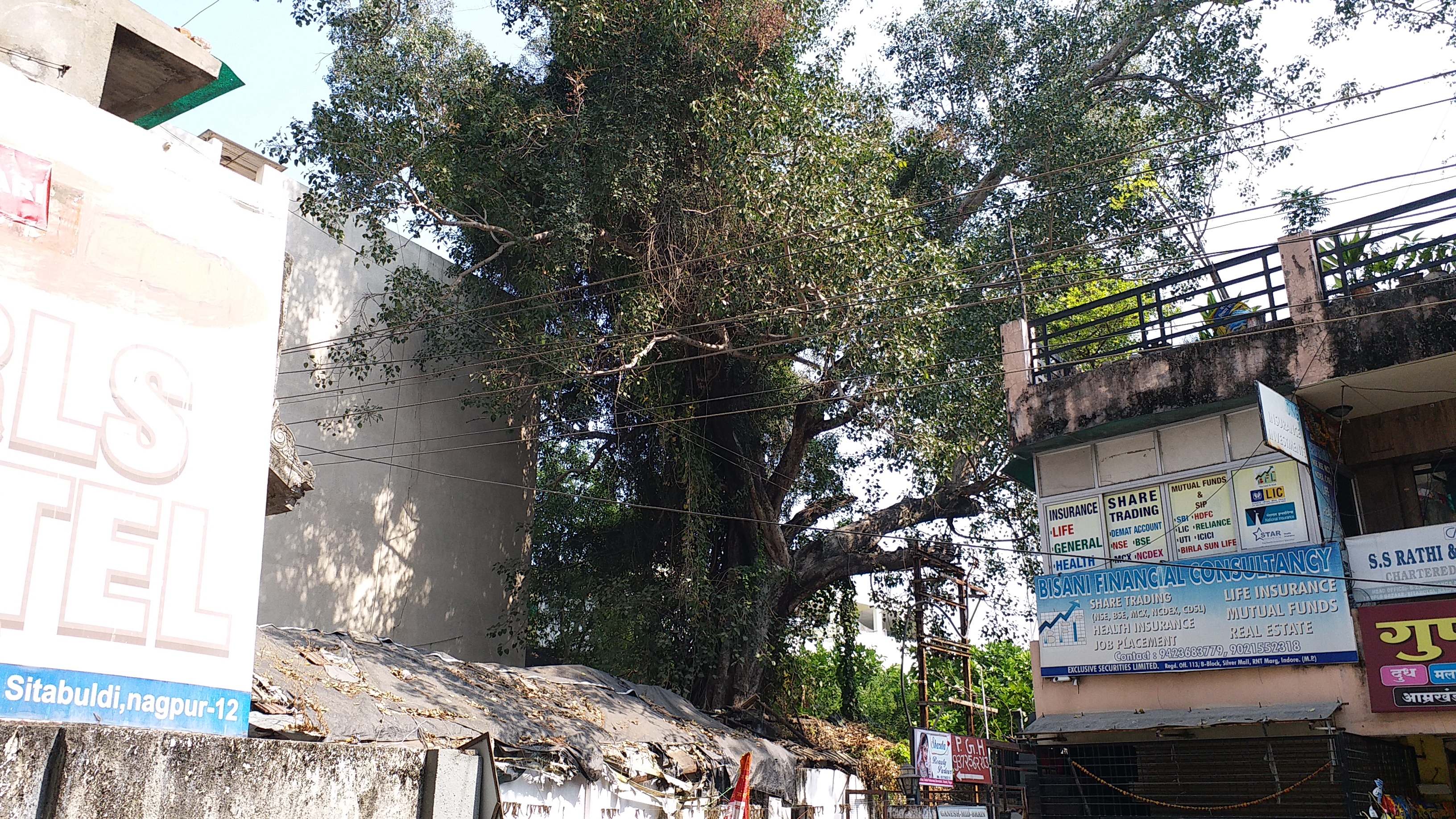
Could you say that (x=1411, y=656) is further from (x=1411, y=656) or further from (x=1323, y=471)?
(x=1323, y=471)

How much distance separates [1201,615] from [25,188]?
10646 millimetres

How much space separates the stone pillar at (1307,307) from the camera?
10.6 metres

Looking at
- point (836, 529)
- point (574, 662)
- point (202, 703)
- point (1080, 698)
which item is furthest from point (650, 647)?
point (202, 703)

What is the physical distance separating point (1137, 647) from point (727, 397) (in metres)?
8.10

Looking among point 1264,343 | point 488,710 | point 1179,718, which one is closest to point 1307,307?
point 1264,343

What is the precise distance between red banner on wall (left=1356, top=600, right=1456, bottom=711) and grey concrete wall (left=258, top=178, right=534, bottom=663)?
12.5 metres

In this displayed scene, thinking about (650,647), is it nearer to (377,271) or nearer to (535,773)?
(535,773)

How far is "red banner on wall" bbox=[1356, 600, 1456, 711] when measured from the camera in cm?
920

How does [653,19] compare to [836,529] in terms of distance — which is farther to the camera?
[836,529]

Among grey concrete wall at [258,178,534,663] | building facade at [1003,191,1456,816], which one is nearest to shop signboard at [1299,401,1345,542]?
building facade at [1003,191,1456,816]

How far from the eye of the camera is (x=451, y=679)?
1143 centimetres

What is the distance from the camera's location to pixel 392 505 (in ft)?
54.5

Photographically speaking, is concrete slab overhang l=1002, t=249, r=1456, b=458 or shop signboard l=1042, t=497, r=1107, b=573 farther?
shop signboard l=1042, t=497, r=1107, b=573

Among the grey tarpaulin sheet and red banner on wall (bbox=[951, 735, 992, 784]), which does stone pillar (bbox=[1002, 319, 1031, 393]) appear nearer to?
red banner on wall (bbox=[951, 735, 992, 784])
